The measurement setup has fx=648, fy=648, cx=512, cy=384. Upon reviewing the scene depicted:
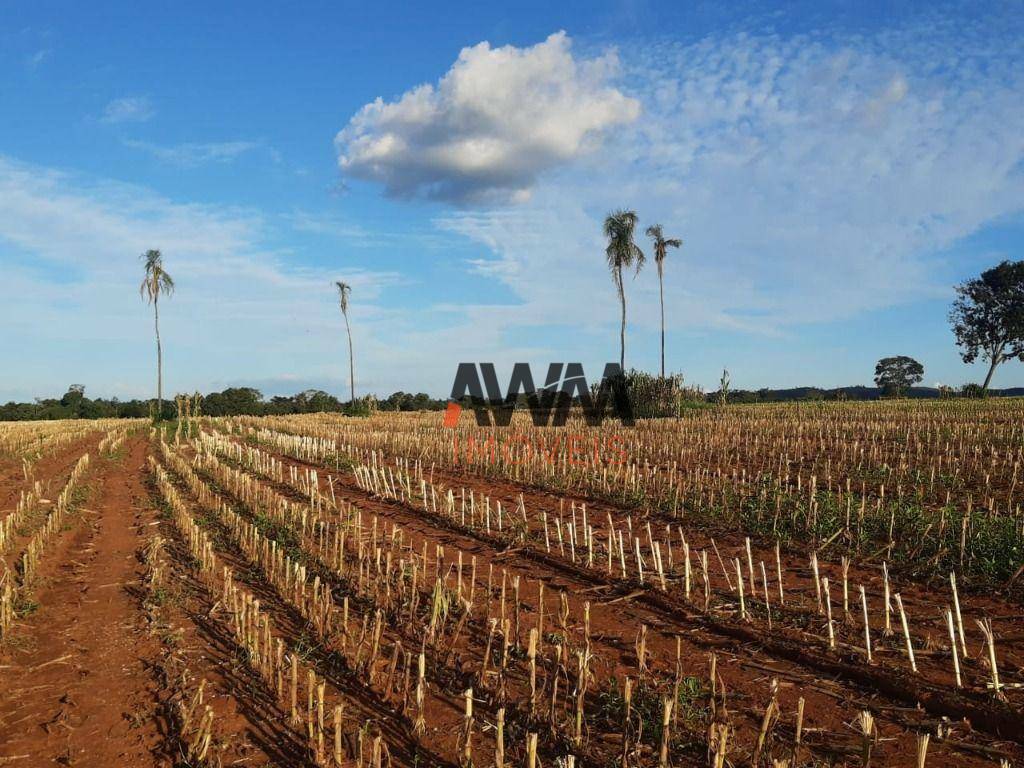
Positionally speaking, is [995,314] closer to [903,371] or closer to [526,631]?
[903,371]

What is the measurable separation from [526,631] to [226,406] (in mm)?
56786

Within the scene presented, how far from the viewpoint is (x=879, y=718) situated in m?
4.68

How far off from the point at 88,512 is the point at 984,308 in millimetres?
73990

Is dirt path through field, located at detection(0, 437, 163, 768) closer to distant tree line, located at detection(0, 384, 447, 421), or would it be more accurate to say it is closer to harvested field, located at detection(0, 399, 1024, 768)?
harvested field, located at detection(0, 399, 1024, 768)

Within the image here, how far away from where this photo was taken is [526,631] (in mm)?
6211

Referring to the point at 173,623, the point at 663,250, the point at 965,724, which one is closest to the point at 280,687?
the point at 173,623

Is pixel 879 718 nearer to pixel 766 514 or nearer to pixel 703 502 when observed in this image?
pixel 766 514

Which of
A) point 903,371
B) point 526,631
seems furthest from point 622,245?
point 903,371

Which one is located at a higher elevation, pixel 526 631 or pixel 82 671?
pixel 526 631

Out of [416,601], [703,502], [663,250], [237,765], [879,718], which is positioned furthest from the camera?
[663,250]

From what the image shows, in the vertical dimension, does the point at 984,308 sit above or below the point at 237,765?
above

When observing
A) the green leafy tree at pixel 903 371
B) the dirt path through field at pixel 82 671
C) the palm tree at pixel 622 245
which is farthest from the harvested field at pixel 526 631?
the green leafy tree at pixel 903 371

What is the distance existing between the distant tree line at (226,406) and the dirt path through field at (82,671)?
145ft

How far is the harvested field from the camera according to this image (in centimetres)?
441
